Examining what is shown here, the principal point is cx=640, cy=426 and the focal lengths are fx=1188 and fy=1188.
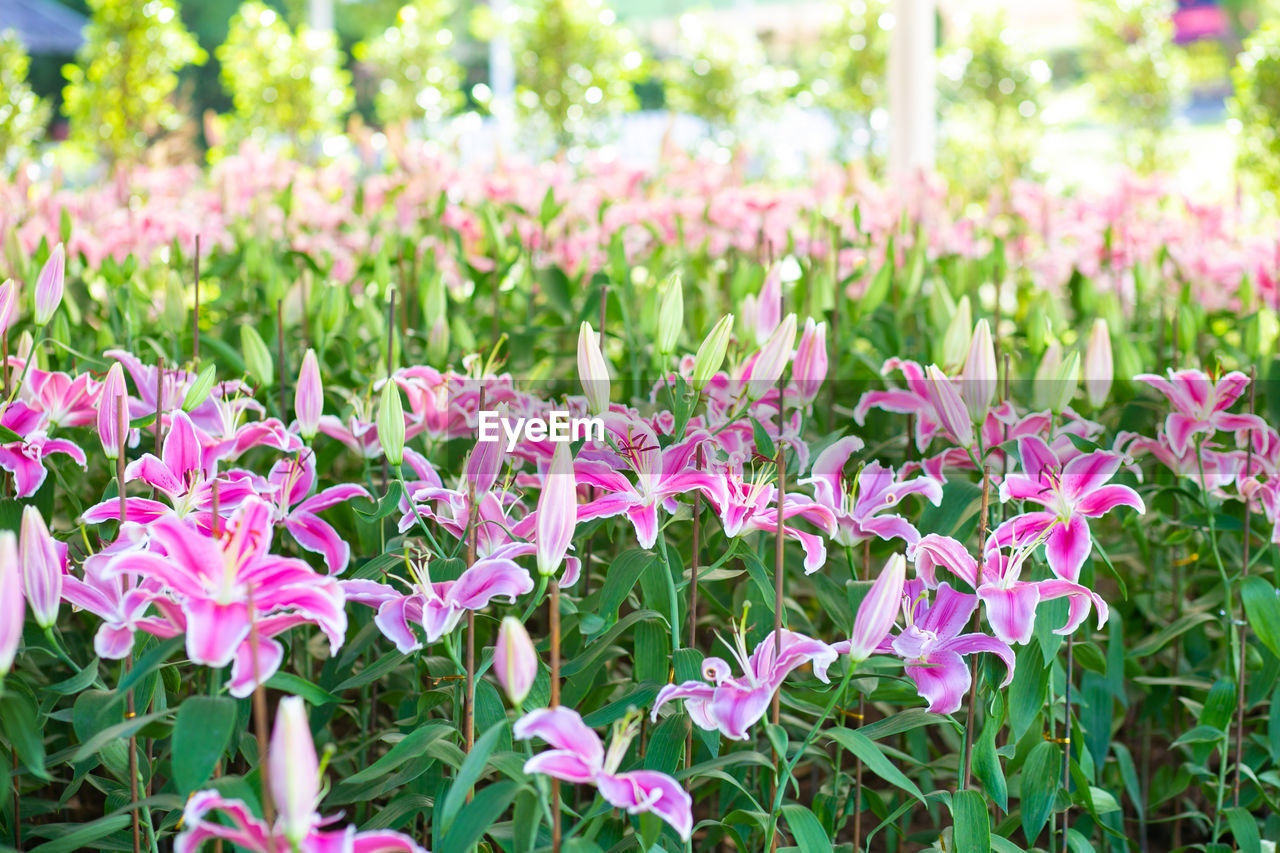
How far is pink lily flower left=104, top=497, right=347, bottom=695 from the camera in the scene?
0.66 metres

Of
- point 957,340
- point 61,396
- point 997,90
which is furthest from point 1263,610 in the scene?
point 997,90

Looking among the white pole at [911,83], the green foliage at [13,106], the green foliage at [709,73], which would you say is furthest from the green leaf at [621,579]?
the green foliage at [709,73]

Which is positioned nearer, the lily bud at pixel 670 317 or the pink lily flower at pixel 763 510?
the pink lily flower at pixel 763 510

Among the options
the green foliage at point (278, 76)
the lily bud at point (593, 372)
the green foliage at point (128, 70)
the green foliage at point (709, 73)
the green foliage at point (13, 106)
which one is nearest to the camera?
the lily bud at point (593, 372)

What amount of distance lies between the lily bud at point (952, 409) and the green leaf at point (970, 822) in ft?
0.94

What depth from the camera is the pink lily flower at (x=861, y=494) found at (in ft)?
3.04

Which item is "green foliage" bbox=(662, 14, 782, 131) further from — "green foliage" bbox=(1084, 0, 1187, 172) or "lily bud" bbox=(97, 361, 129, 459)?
"lily bud" bbox=(97, 361, 129, 459)

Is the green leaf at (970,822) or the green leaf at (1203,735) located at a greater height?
the green leaf at (970,822)

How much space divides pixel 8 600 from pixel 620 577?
39 centimetres

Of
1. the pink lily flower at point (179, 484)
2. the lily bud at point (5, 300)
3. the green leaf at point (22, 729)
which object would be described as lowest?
the green leaf at point (22, 729)

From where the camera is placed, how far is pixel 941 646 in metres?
0.85

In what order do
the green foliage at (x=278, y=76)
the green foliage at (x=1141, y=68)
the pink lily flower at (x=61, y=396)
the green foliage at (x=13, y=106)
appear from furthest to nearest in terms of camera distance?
the green foliage at (x=1141, y=68), the green foliage at (x=278, y=76), the green foliage at (x=13, y=106), the pink lily flower at (x=61, y=396)

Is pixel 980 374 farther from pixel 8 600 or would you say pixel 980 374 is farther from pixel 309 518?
pixel 8 600

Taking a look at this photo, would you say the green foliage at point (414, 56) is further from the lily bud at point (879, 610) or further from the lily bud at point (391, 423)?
the lily bud at point (879, 610)
